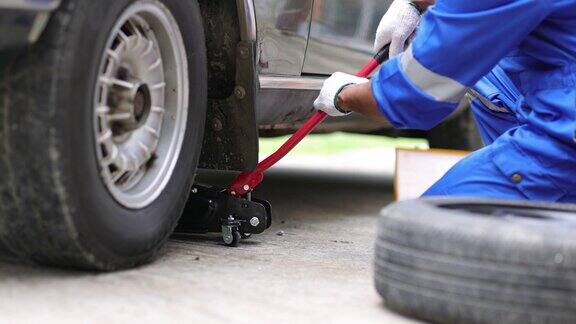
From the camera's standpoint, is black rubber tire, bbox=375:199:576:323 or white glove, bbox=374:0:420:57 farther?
white glove, bbox=374:0:420:57

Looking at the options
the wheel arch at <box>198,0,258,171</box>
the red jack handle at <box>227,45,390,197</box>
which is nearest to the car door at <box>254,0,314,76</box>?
the wheel arch at <box>198,0,258,171</box>

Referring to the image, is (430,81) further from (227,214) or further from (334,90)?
(227,214)

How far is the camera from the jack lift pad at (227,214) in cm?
314

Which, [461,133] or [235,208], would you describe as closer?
[235,208]

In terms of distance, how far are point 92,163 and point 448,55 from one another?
35.8 inches

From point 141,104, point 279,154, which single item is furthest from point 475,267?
point 279,154

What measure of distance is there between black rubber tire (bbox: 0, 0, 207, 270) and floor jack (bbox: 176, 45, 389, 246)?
2.02ft

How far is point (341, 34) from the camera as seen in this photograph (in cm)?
365

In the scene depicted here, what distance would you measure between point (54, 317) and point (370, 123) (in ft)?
8.22

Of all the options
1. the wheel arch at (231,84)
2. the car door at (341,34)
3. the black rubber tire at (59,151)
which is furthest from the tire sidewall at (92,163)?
the car door at (341,34)

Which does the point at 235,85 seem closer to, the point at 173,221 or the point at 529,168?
the point at 173,221

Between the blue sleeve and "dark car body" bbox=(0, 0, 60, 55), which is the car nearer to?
"dark car body" bbox=(0, 0, 60, 55)

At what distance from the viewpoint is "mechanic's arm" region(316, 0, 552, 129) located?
2494mm

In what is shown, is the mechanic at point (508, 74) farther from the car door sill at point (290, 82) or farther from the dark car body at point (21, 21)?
the dark car body at point (21, 21)
